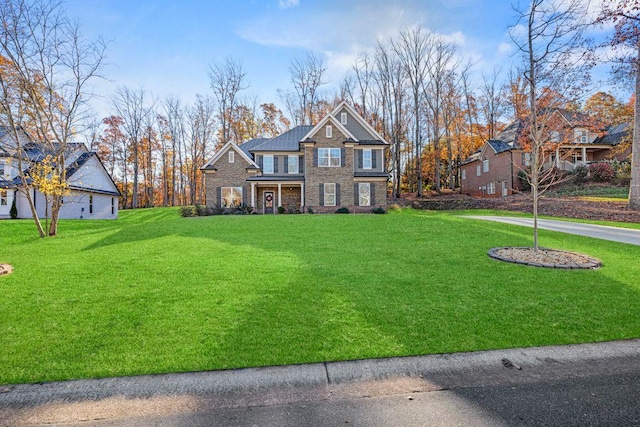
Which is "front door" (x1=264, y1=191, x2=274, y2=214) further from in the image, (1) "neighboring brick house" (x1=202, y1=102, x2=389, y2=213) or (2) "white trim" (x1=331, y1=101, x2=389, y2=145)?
(2) "white trim" (x1=331, y1=101, x2=389, y2=145)

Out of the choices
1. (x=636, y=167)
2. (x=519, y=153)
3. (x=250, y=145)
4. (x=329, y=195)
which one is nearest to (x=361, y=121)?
(x=329, y=195)

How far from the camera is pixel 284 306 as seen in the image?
4527mm

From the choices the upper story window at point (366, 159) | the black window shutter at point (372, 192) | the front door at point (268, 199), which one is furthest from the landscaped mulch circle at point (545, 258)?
the front door at point (268, 199)

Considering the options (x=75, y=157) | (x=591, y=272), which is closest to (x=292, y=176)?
(x=75, y=157)

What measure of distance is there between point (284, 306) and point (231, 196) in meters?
19.5

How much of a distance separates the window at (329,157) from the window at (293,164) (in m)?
2.23

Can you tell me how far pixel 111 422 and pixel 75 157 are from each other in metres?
28.5

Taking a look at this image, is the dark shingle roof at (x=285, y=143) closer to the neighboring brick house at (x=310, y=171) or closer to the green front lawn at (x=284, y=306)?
the neighboring brick house at (x=310, y=171)

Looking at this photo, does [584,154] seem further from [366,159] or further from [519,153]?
[366,159]

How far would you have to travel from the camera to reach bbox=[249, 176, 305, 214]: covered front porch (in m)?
23.6

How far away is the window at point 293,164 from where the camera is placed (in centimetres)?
2367

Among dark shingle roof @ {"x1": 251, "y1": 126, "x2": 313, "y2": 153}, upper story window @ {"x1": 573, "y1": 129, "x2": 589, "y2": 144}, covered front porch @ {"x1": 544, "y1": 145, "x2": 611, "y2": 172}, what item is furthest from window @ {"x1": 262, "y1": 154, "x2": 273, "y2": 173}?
upper story window @ {"x1": 573, "y1": 129, "x2": 589, "y2": 144}

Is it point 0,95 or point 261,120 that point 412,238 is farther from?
point 261,120

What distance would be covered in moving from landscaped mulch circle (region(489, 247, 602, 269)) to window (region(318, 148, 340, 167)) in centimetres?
1545
